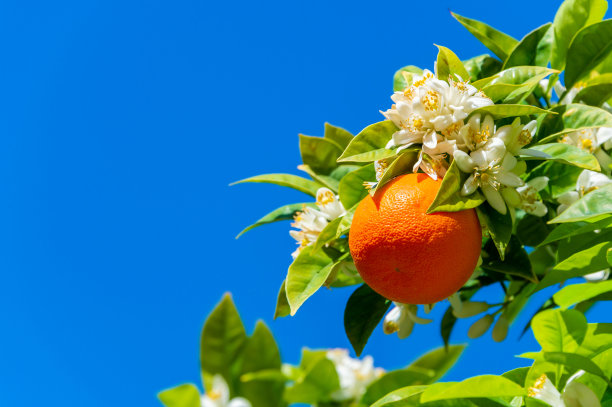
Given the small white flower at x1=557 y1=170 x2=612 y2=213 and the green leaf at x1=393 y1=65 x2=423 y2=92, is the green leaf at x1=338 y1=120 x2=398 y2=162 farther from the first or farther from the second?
the small white flower at x1=557 y1=170 x2=612 y2=213

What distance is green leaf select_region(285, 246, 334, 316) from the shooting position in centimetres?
129

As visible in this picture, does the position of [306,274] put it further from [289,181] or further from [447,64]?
[447,64]

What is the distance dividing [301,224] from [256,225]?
192mm

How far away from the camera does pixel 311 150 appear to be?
165cm

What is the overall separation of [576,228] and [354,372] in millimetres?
596

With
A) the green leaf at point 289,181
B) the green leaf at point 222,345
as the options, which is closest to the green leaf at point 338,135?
the green leaf at point 289,181

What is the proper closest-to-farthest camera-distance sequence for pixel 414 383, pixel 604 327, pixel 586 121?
pixel 604 327
pixel 414 383
pixel 586 121

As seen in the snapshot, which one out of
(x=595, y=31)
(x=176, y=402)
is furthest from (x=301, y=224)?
(x=176, y=402)

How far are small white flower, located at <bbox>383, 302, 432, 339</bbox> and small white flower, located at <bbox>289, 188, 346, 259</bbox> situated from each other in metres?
0.25

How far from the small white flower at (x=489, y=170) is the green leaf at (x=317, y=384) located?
474 mm

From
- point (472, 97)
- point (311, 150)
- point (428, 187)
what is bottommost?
point (428, 187)

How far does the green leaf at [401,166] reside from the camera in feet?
4.09

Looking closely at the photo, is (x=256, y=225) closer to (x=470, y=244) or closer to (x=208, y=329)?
(x=470, y=244)

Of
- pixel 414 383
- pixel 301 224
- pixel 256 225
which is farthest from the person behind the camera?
pixel 256 225
